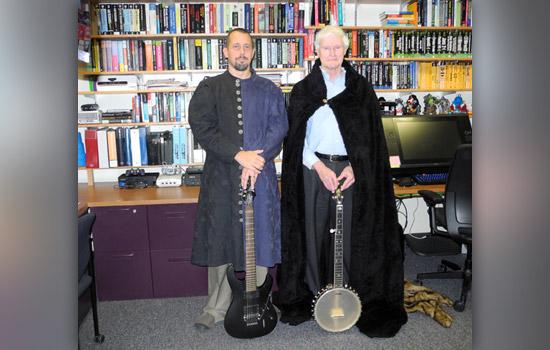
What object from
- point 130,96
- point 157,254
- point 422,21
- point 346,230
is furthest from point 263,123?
point 422,21

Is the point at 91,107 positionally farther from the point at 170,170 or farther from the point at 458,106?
the point at 458,106

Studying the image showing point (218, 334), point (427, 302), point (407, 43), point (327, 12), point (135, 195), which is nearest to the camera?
point (218, 334)

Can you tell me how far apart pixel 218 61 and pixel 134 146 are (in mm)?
901

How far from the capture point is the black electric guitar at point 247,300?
7.30 feet

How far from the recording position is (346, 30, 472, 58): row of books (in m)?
3.28

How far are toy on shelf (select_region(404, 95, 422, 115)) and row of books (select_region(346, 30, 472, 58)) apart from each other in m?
0.36

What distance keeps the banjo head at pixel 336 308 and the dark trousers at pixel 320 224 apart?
0.22 meters

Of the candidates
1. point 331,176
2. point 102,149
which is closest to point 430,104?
point 331,176

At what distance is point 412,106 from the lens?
340 centimetres

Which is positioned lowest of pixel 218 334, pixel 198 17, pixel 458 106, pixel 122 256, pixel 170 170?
pixel 218 334

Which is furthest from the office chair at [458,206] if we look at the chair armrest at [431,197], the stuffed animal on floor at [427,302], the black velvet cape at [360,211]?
the black velvet cape at [360,211]

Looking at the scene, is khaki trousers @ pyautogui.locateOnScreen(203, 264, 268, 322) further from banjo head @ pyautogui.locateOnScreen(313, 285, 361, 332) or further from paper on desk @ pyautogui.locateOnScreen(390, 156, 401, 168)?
paper on desk @ pyautogui.locateOnScreen(390, 156, 401, 168)
